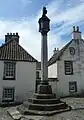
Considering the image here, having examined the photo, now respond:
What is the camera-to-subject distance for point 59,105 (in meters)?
10.6

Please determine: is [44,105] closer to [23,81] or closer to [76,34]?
[23,81]

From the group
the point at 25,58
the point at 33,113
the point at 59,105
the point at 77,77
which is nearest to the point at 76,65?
the point at 77,77

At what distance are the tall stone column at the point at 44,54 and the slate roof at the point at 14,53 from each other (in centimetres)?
688

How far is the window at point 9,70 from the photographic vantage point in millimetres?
18375

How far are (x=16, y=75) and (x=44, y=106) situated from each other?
9.19 metres

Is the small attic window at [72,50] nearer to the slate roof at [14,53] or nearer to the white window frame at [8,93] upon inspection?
the slate roof at [14,53]

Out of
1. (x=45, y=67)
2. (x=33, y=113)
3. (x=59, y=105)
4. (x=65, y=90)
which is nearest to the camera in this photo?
(x=33, y=113)

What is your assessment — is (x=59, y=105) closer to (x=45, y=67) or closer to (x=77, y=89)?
(x=45, y=67)

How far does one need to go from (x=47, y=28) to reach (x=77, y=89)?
520 inches

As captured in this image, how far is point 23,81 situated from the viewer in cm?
1872

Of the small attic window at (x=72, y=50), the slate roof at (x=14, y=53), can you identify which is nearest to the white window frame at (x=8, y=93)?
the slate roof at (x=14, y=53)

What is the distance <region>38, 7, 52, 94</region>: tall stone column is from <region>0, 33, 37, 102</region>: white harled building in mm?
6838

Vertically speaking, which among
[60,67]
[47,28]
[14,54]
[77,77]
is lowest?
[77,77]

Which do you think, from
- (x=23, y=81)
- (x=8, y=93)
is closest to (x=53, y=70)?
(x=23, y=81)
